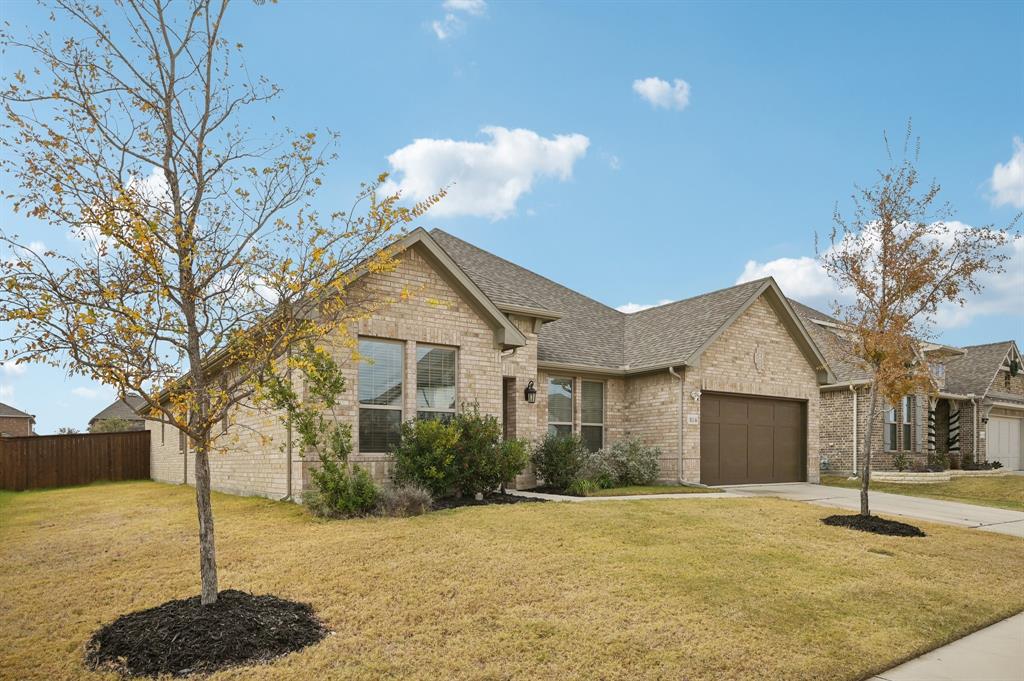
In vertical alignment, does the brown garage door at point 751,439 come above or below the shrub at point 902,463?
above

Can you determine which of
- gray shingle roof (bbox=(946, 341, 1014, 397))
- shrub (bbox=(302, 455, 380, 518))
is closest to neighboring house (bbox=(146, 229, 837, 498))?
shrub (bbox=(302, 455, 380, 518))

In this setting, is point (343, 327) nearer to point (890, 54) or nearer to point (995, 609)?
point (995, 609)

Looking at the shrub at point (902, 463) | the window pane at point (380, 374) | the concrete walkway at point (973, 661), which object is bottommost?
the shrub at point (902, 463)

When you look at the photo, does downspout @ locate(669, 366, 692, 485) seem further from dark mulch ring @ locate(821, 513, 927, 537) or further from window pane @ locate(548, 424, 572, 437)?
dark mulch ring @ locate(821, 513, 927, 537)

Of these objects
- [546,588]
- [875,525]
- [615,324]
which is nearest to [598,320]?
[615,324]

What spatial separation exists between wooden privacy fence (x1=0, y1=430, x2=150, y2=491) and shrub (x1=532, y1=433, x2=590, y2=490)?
1887 centimetres

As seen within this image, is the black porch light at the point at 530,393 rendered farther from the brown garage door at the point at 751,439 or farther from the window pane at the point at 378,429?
the brown garage door at the point at 751,439

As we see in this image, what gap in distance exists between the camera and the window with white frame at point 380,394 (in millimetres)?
13062

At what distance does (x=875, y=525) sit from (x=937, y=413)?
19.2 meters

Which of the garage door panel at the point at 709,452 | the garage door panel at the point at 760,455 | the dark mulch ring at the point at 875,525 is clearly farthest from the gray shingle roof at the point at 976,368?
the dark mulch ring at the point at 875,525

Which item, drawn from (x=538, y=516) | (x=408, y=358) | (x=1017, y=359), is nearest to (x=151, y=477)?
(x=408, y=358)

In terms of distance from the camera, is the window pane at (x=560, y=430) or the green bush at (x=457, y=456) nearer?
the green bush at (x=457, y=456)

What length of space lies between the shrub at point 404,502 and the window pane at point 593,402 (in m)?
8.25

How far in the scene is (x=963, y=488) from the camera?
2119 cm
